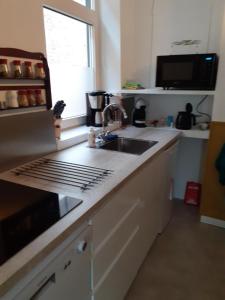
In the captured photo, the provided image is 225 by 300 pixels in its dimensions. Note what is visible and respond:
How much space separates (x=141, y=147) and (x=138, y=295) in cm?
108

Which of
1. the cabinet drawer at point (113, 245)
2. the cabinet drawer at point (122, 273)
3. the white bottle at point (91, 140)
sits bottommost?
the cabinet drawer at point (122, 273)

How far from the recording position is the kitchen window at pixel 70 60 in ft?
6.15

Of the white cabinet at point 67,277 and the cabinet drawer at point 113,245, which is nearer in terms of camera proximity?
the white cabinet at point 67,277

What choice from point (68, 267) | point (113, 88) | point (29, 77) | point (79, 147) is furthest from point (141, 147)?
point (68, 267)

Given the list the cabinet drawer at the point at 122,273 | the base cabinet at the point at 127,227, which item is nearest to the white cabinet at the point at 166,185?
the base cabinet at the point at 127,227

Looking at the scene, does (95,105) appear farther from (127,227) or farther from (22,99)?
(127,227)

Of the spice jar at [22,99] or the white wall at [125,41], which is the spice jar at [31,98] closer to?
the spice jar at [22,99]

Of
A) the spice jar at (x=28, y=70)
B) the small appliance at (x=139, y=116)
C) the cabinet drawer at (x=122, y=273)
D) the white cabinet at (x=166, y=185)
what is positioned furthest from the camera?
the small appliance at (x=139, y=116)

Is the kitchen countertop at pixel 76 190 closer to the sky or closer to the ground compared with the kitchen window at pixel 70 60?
closer to the ground

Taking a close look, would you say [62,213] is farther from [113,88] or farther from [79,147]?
[113,88]

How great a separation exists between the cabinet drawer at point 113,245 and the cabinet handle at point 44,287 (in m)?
0.31

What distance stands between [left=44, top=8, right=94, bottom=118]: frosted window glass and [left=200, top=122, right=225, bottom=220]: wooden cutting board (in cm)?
124

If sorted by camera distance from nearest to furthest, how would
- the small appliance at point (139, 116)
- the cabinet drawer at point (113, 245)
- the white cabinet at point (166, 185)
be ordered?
the cabinet drawer at point (113, 245)
the white cabinet at point (166, 185)
the small appliance at point (139, 116)

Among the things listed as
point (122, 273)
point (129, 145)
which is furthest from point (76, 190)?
point (129, 145)
